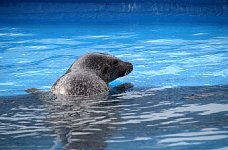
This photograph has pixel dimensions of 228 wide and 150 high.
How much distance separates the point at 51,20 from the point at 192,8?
15.7ft

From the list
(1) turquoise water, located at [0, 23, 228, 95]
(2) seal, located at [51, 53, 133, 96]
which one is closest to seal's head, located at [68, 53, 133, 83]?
(2) seal, located at [51, 53, 133, 96]

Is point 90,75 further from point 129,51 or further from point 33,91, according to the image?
point 129,51

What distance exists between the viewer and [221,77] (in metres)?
8.33

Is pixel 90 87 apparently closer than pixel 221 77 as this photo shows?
Yes

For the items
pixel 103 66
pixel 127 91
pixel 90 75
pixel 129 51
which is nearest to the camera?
pixel 90 75

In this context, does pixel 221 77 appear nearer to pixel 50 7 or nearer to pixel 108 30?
pixel 108 30

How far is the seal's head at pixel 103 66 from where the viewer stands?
291 inches

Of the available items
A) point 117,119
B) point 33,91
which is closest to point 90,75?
point 33,91

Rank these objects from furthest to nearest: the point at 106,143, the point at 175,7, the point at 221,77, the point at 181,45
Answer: the point at 175,7
the point at 181,45
the point at 221,77
the point at 106,143

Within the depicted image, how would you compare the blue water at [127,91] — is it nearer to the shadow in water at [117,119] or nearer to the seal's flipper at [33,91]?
the shadow in water at [117,119]

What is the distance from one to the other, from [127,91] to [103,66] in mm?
564

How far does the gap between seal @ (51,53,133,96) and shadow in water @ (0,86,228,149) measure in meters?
0.17

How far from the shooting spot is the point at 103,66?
758 cm

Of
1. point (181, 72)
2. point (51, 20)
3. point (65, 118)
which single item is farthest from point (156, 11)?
point (65, 118)
